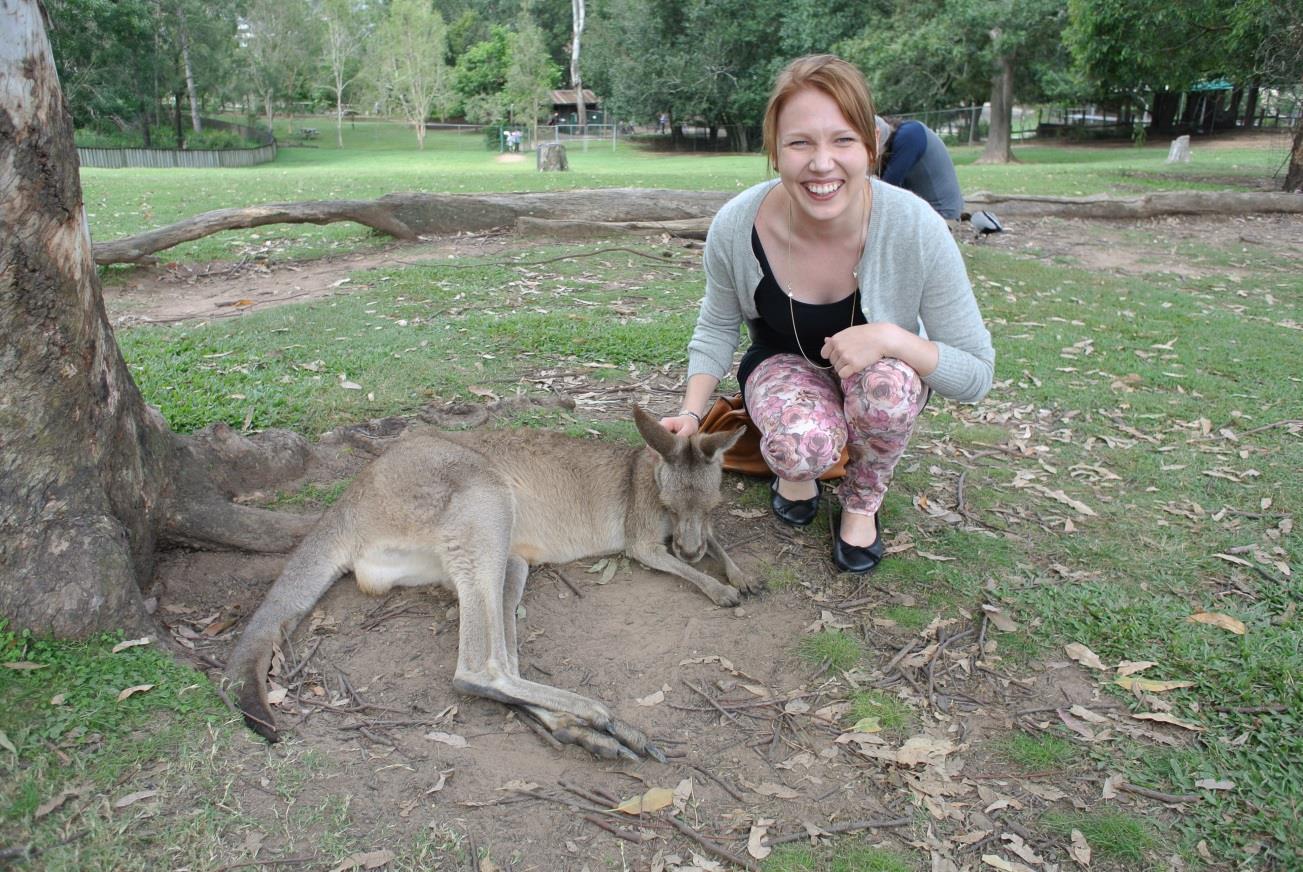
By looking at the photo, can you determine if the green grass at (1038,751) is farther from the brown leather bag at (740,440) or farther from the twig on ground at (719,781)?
the brown leather bag at (740,440)

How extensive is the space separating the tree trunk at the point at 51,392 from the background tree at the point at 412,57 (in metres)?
42.9

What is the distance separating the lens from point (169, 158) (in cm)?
2955

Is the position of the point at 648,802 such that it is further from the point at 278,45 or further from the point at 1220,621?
the point at 278,45

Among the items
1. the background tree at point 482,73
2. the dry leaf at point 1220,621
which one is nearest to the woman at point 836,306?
the dry leaf at point 1220,621

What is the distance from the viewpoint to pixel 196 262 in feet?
26.9

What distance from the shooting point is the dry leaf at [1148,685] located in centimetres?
272

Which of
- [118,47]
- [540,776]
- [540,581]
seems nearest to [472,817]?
[540,776]

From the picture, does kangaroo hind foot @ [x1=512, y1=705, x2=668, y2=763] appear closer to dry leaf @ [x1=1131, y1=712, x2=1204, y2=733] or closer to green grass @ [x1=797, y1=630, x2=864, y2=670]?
green grass @ [x1=797, y1=630, x2=864, y2=670]

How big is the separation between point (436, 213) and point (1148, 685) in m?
8.16

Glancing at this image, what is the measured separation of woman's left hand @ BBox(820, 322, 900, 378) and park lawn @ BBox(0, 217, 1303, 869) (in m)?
0.89

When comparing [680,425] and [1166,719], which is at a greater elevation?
[680,425]

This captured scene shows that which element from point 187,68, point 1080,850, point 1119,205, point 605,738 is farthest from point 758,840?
point 187,68

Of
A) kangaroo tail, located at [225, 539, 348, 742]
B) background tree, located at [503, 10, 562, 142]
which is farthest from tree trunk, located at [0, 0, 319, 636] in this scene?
background tree, located at [503, 10, 562, 142]

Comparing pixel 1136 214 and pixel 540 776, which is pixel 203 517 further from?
pixel 1136 214
